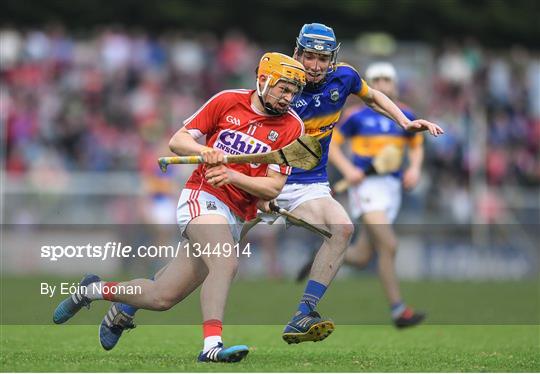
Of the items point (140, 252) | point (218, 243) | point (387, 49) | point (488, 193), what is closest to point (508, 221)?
point (488, 193)

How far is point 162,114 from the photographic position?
66.9 feet

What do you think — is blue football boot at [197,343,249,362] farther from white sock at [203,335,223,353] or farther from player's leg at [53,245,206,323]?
player's leg at [53,245,206,323]

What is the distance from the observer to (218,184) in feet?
25.7

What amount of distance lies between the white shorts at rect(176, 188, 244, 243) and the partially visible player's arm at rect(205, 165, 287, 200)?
22 centimetres

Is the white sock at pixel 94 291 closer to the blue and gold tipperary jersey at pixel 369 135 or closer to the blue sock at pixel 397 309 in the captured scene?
the blue sock at pixel 397 309

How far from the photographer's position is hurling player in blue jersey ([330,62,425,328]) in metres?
11.9

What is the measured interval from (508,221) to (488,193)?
0.83 metres

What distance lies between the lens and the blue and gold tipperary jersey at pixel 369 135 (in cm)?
1256

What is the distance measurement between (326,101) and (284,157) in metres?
1.27

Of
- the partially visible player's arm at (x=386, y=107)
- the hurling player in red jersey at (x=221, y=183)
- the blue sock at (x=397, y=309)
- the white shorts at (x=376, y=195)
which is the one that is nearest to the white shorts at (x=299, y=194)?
the partially visible player's arm at (x=386, y=107)

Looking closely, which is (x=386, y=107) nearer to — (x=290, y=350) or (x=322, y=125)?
(x=322, y=125)

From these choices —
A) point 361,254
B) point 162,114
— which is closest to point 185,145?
point 361,254

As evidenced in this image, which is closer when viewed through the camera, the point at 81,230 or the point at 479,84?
the point at 81,230

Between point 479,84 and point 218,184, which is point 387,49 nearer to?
point 479,84
